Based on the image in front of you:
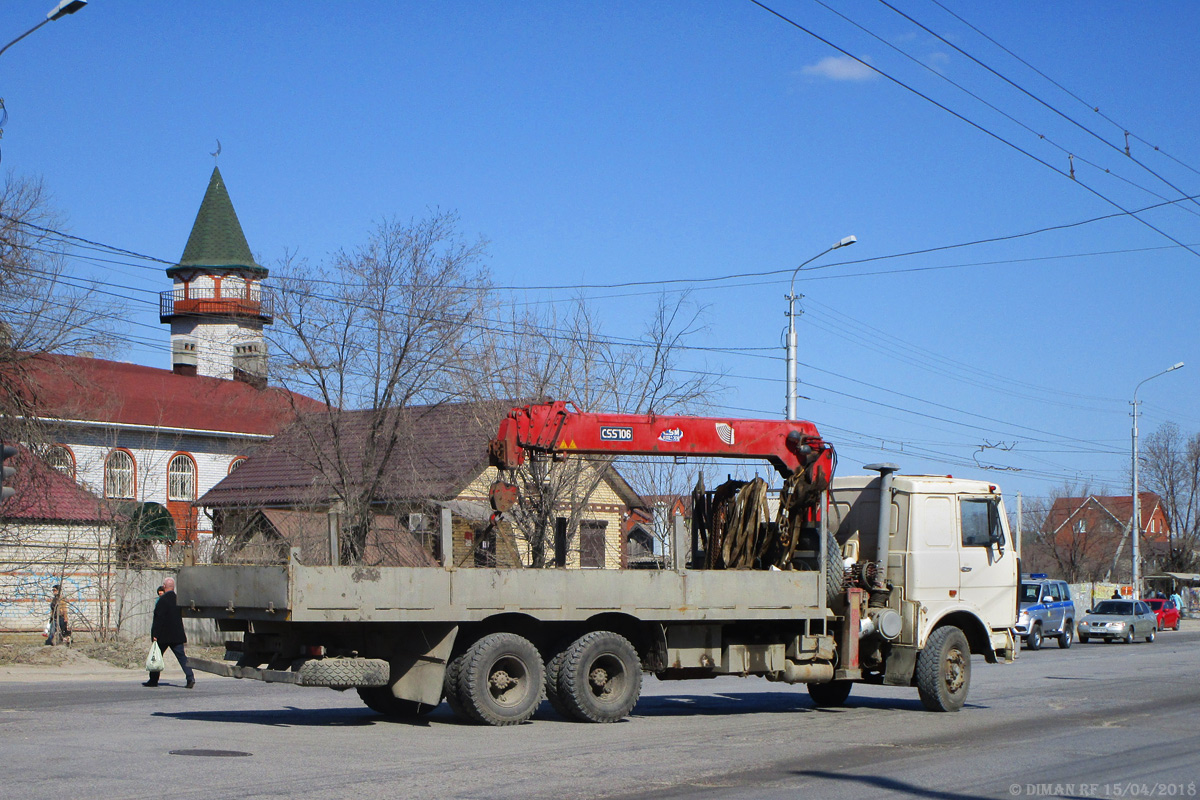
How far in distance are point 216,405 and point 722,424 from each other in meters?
47.2

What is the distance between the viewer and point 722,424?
15.0 metres

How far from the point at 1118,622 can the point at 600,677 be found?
105 ft

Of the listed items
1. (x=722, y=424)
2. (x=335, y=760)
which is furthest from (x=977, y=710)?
(x=335, y=760)

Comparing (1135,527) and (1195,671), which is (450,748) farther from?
(1135,527)

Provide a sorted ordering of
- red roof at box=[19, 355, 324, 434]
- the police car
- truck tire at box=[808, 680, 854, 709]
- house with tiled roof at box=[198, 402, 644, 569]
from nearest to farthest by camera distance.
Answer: truck tire at box=[808, 680, 854, 709], house with tiled roof at box=[198, 402, 644, 569], the police car, red roof at box=[19, 355, 324, 434]

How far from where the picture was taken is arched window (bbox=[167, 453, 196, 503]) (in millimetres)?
56219

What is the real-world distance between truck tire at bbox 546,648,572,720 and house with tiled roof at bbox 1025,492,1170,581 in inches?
2475

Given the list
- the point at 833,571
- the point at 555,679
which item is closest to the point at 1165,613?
the point at 833,571

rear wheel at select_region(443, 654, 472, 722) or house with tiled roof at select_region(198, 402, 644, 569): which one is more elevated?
house with tiled roof at select_region(198, 402, 644, 569)

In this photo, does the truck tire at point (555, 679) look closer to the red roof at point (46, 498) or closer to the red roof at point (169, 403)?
the red roof at point (46, 498)

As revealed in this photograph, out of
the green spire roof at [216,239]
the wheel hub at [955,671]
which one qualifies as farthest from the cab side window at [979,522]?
the green spire roof at [216,239]

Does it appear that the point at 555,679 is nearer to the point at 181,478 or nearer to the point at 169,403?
the point at 181,478

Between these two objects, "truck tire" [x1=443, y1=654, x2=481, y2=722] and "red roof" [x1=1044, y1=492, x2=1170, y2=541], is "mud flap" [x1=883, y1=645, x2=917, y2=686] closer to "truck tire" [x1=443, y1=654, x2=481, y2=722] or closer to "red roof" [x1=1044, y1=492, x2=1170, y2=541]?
"truck tire" [x1=443, y1=654, x2=481, y2=722]

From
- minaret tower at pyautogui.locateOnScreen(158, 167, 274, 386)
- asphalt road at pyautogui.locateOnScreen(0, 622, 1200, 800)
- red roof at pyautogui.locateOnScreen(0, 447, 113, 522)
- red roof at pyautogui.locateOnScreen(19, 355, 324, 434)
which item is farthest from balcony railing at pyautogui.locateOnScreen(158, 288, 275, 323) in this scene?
asphalt road at pyautogui.locateOnScreen(0, 622, 1200, 800)
